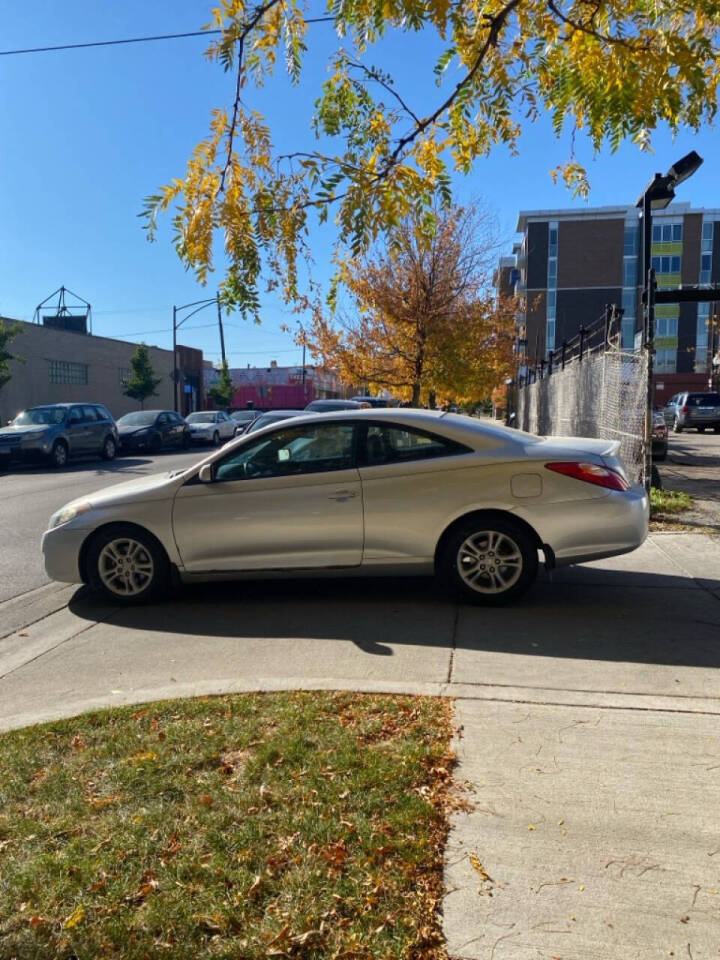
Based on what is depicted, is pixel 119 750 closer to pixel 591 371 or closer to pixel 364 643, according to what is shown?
pixel 364 643

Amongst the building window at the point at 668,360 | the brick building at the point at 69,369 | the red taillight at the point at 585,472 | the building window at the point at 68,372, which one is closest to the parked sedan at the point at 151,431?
the brick building at the point at 69,369

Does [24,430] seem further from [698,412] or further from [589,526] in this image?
[698,412]

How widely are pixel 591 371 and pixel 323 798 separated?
33.7 feet

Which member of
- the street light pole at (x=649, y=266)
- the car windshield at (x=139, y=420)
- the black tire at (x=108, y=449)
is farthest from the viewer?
the car windshield at (x=139, y=420)

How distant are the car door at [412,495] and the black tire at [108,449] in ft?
61.7

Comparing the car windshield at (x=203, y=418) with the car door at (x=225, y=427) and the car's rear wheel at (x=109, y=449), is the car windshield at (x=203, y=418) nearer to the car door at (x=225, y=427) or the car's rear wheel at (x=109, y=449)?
the car door at (x=225, y=427)

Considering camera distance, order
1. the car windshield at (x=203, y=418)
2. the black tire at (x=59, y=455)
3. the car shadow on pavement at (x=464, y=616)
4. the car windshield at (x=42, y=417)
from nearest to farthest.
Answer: the car shadow on pavement at (x=464, y=616) → the black tire at (x=59, y=455) → the car windshield at (x=42, y=417) → the car windshield at (x=203, y=418)

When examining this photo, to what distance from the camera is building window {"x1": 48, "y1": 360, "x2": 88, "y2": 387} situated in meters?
36.8

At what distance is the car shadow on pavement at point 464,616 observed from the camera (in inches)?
191

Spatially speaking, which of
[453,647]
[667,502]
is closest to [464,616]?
[453,647]

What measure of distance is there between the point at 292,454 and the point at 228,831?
3513mm

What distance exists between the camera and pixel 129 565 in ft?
19.7

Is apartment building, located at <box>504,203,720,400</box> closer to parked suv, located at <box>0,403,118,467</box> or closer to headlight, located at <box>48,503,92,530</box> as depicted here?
parked suv, located at <box>0,403,118,467</box>

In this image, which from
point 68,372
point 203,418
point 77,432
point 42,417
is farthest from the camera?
point 68,372
